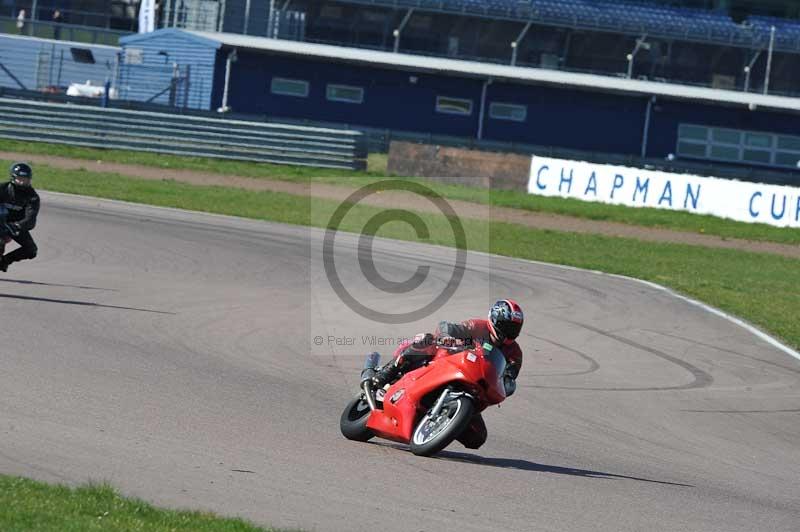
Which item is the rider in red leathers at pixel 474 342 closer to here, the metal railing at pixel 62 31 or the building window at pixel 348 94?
the building window at pixel 348 94

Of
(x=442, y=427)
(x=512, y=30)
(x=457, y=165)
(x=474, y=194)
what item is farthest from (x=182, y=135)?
(x=442, y=427)

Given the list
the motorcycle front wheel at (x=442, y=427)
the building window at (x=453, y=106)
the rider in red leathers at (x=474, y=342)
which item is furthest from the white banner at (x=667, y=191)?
the motorcycle front wheel at (x=442, y=427)

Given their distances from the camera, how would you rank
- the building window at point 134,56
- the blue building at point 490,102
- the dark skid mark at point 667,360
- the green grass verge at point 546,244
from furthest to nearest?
the blue building at point 490,102 < the building window at point 134,56 < the green grass verge at point 546,244 < the dark skid mark at point 667,360

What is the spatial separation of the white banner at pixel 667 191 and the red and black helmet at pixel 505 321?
25116 mm

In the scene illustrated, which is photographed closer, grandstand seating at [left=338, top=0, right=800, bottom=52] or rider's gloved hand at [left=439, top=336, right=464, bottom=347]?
rider's gloved hand at [left=439, top=336, right=464, bottom=347]

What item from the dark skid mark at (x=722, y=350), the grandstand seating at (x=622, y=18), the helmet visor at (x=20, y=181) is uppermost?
the grandstand seating at (x=622, y=18)

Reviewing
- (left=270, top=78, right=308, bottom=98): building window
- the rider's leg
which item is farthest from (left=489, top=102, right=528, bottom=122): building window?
the rider's leg

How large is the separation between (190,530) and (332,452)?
254cm

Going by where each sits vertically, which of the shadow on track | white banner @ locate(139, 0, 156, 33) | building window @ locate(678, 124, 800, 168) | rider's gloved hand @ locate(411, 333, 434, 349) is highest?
white banner @ locate(139, 0, 156, 33)

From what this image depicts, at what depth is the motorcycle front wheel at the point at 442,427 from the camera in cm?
841

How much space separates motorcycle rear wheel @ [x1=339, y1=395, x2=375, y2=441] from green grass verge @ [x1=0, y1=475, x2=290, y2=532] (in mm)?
2795

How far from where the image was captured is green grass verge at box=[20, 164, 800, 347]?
79.6 feet

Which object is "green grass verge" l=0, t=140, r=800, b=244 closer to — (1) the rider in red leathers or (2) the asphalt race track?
(2) the asphalt race track

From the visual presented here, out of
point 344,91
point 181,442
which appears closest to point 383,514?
point 181,442
